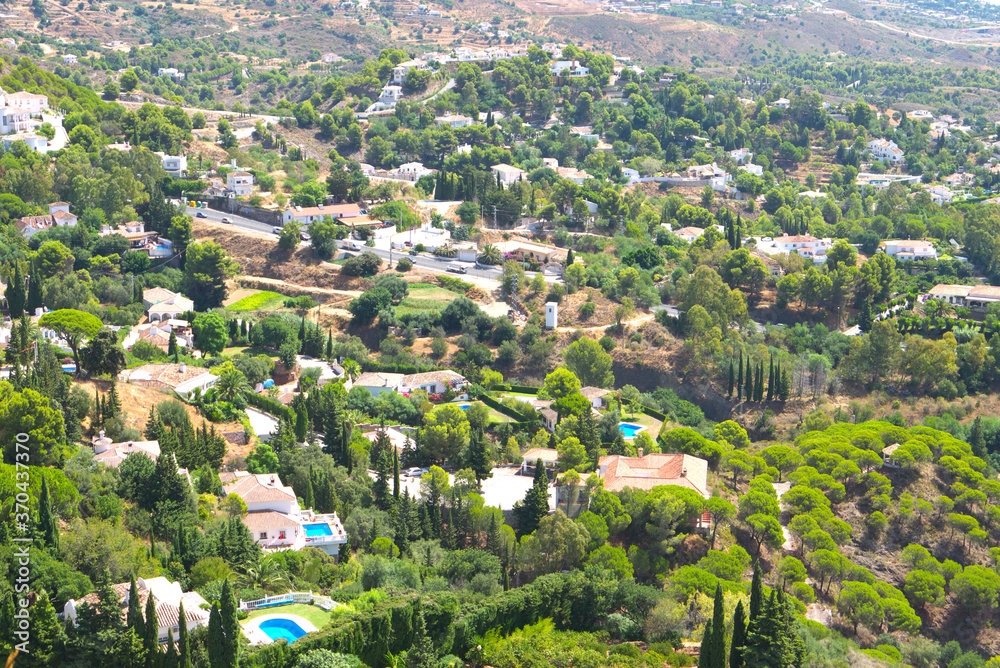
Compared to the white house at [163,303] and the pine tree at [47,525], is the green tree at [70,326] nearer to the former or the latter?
the white house at [163,303]

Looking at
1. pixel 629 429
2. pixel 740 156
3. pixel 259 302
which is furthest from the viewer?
pixel 740 156

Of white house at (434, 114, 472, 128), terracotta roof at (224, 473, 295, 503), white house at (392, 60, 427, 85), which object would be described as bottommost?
terracotta roof at (224, 473, 295, 503)

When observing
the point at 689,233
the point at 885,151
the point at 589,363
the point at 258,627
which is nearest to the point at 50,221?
the point at 589,363

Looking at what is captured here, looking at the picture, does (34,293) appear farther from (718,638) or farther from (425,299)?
(718,638)

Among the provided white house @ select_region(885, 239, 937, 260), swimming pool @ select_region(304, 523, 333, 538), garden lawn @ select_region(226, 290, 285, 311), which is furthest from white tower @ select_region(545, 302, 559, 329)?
swimming pool @ select_region(304, 523, 333, 538)

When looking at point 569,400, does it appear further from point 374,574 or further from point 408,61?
point 408,61

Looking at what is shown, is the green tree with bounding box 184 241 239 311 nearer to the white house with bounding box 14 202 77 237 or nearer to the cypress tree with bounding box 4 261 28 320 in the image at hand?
the white house with bounding box 14 202 77 237
